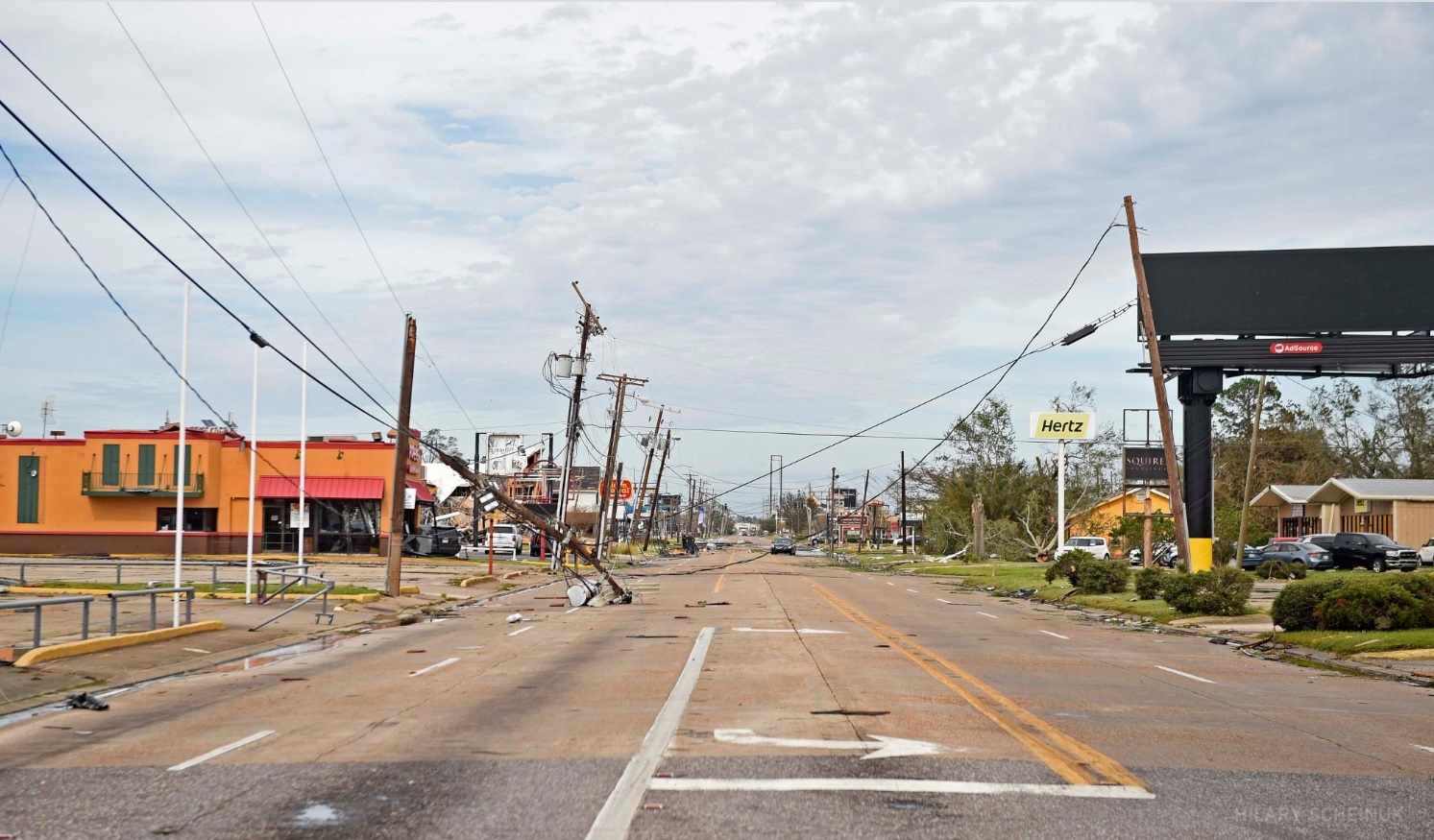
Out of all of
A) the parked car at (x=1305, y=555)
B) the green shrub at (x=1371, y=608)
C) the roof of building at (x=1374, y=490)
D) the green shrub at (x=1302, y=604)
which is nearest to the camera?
the green shrub at (x=1371, y=608)

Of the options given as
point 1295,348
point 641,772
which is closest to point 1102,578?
point 1295,348

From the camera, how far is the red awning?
63.5 m

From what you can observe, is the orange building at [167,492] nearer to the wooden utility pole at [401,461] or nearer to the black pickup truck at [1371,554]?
the wooden utility pole at [401,461]

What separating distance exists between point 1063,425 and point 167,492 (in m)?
47.7

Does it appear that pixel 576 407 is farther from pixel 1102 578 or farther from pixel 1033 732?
pixel 1033 732

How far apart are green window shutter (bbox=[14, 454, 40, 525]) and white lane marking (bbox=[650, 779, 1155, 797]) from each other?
210ft

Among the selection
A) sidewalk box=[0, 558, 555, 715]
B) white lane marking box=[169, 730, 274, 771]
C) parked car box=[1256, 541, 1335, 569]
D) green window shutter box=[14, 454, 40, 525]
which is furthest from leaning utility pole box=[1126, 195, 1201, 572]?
green window shutter box=[14, 454, 40, 525]

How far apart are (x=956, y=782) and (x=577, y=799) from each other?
2.77m

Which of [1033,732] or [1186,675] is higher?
[1033,732]

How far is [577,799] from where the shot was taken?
28.2ft

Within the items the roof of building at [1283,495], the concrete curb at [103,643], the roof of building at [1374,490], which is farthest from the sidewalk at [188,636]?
the roof of building at [1283,495]

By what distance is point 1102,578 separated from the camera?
38281 mm

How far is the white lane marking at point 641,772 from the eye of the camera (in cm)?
776

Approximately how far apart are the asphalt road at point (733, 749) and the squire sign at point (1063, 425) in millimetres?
54231
